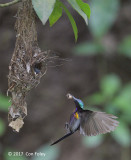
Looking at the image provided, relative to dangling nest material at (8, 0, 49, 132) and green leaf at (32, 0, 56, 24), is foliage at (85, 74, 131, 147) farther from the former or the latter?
green leaf at (32, 0, 56, 24)

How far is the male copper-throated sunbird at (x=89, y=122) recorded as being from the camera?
1.68m

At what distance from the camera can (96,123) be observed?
173 cm

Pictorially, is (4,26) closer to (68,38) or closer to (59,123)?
(68,38)

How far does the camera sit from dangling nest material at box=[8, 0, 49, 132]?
66.0 inches

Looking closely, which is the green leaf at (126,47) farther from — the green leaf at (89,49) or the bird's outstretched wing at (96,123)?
the bird's outstretched wing at (96,123)

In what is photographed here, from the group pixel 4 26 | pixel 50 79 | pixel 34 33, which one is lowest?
pixel 34 33

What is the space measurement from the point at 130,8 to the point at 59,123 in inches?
90.6

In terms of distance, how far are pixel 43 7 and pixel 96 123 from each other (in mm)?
799

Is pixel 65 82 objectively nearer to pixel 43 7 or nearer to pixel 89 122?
pixel 89 122

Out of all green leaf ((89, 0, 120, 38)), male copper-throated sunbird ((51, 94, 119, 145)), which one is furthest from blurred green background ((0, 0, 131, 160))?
male copper-throated sunbird ((51, 94, 119, 145))

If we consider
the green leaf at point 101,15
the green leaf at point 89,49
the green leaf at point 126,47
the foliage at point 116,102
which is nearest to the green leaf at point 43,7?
the foliage at point 116,102

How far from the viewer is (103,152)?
480 cm

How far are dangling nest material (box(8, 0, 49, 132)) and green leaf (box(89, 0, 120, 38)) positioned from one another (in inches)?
93.7

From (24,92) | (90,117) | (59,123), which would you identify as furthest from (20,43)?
(59,123)
